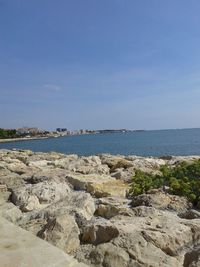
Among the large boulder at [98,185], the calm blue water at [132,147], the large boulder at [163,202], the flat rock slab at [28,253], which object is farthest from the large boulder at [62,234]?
the calm blue water at [132,147]

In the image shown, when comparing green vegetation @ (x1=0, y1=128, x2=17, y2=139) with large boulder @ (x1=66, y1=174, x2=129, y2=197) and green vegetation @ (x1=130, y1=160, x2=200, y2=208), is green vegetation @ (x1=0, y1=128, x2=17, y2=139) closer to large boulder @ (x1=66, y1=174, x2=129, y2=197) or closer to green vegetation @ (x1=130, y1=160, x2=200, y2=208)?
large boulder @ (x1=66, y1=174, x2=129, y2=197)

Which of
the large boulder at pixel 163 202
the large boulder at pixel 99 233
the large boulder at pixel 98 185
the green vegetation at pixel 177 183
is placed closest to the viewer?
the large boulder at pixel 99 233

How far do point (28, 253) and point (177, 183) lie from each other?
454cm

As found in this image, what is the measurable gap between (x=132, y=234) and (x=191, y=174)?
5.20 metres

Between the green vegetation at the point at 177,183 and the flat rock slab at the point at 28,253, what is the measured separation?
368cm

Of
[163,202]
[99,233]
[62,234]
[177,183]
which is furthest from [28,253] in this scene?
[177,183]

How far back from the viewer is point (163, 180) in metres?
8.52

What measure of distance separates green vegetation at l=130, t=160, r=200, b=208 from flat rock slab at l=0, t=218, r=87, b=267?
368cm

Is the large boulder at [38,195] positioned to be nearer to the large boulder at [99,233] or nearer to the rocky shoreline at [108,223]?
the rocky shoreline at [108,223]

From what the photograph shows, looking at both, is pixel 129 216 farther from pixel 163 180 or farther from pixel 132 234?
pixel 163 180

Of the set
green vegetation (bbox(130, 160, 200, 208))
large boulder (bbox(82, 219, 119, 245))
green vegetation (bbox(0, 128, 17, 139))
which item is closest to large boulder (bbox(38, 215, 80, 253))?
large boulder (bbox(82, 219, 119, 245))

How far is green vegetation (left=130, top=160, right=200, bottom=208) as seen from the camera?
7.19 meters

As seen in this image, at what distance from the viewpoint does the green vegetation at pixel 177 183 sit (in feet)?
23.6

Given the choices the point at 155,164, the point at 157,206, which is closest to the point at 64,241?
the point at 157,206
